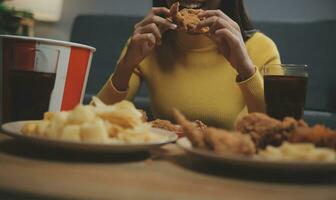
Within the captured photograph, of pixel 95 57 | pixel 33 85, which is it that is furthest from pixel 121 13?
pixel 33 85

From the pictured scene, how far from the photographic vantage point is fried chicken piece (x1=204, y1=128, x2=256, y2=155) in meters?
0.55

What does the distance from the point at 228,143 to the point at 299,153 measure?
10 centimetres

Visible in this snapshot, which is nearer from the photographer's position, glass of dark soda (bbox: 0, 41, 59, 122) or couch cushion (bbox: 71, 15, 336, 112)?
glass of dark soda (bbox: 0, 41, 59, 122)

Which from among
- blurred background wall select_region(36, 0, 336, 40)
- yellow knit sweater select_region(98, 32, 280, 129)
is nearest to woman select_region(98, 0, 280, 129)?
yellow knit sweater select_region(98, 32, 280, 129)

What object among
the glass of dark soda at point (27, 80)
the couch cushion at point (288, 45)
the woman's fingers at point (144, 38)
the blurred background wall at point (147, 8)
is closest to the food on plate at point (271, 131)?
the glass of dark soda at point (27, 80)

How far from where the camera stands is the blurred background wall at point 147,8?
116 inches

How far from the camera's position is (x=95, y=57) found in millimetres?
3084

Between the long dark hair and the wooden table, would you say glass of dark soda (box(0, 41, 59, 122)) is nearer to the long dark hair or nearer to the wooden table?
the wooden table

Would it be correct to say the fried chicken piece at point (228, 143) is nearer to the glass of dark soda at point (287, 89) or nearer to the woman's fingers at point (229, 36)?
the glass of dark soda at point (287, 89)

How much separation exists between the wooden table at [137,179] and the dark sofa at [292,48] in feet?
5.95

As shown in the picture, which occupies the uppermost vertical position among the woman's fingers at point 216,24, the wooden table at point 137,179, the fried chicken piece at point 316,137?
the woman's fingers at point 216,24

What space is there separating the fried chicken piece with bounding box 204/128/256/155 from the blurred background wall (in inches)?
103

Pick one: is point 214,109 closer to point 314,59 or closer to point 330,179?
point 330,179

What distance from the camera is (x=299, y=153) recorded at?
1.78 ft
